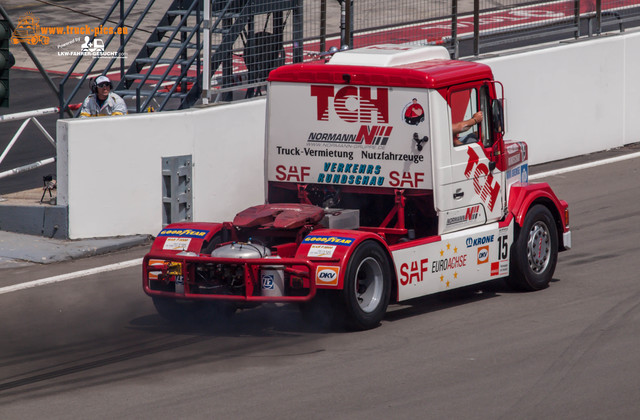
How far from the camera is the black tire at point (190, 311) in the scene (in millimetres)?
10047

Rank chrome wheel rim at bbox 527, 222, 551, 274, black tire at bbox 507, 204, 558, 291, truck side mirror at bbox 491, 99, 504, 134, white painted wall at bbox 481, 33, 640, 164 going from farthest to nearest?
1. white painted wall at bbox 481, 33, 640, 164
2. chrome wheel rim at bbox 527, 222, 551, 274
3. black tire at bbox 507, 204, 558, 291
4. truck side mirror at bbox 491, 99, 504, 134

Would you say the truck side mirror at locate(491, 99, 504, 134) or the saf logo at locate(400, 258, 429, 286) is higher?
the truck side mirror at locate(491, 99, 504, 134)

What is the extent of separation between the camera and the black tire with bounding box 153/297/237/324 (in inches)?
396

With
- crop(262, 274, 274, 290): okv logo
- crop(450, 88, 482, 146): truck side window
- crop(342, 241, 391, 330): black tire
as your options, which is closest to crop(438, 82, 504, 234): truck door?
crop(450, 88, 482, 146): truck side window

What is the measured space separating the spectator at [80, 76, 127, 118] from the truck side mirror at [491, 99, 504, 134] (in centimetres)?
579

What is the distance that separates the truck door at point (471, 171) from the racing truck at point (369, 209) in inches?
0.5

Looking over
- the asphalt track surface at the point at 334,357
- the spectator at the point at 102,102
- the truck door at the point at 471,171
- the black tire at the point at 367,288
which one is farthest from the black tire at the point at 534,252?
the spectator at the point at 102,102

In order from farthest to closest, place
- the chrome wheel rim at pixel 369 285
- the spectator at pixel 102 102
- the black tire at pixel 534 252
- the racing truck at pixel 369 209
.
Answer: the spectator at pixel 102 102, the black tire at pixel 534 252, the chrome wheel rim at pixel 369 285, the racing truck at pixel 369 209

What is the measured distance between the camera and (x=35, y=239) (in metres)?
13.2

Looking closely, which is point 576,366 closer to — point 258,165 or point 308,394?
point 308,394

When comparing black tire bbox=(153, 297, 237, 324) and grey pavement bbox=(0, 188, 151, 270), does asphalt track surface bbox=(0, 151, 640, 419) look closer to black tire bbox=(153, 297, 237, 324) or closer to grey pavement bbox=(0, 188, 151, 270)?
black tire bbox=(153, 297, 237, 324)

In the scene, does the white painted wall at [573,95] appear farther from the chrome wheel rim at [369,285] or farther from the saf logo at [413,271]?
the chrome wheel rim at [369,285]

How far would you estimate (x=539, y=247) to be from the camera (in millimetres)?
11141

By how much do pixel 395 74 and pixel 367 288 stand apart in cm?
193
